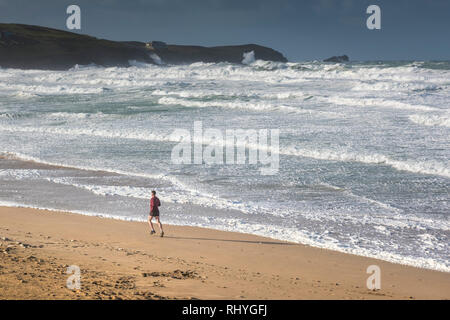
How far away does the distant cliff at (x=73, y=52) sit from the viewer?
3876 inches

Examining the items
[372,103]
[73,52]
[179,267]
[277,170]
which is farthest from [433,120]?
[73,52]

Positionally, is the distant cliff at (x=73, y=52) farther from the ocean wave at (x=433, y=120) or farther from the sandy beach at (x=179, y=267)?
the sandy beach at (x=179, y=267)

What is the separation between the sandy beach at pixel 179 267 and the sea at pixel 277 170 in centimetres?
70

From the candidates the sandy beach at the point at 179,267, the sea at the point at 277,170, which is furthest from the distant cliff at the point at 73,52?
the sandy beach at the point at 179,267

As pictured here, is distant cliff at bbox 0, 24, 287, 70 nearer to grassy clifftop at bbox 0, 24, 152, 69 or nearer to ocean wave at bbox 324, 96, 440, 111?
grassy clifftop at bbox 0, 24, 152, 69

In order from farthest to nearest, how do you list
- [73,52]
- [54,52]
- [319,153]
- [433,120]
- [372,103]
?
1. [73,52]
2. [54,52]
3. [372,103]
4. [433,120]
5. [319,153]

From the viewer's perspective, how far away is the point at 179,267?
842 cm

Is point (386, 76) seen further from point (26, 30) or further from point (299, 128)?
point (26, 30)

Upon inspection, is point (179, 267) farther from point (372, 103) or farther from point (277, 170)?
point (372, 103)

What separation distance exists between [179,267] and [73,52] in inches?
→ 3991

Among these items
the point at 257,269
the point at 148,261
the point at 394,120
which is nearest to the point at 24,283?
the point at 148,261

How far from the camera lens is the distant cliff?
9846 cm

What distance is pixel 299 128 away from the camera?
77.5 feet
